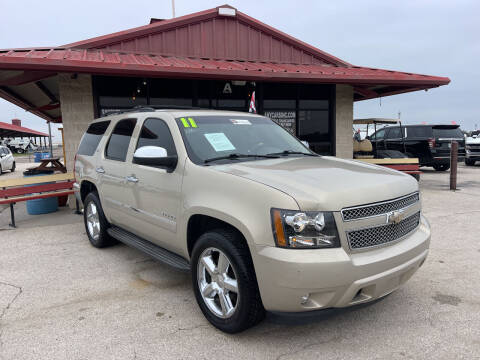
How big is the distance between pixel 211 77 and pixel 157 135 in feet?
17.4

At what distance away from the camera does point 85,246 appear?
5.48 meters

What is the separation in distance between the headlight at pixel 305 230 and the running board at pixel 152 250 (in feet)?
3.95

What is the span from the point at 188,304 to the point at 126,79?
7287 mm

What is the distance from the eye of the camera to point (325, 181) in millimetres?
2680

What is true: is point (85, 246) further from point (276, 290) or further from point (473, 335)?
point (473, 335)

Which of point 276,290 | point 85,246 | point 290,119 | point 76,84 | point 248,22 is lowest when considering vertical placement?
point 85,246

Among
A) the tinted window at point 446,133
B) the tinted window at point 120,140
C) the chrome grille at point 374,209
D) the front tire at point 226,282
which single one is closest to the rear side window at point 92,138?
the tinted window at point 120,140

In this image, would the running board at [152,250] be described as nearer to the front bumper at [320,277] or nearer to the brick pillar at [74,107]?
the front bumper at [320,277]

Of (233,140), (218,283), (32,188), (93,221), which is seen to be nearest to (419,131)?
(233,140)

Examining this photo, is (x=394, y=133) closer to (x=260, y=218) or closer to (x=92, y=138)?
(x=92, y=138)

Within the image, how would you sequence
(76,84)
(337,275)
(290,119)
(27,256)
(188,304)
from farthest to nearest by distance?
(290,119) → (76,84) → (27,256) → (188,304) → (337,275)

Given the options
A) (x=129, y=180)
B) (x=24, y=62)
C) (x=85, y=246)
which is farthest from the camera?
(x=24, y=62)

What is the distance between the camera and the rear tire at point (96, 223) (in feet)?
16.3

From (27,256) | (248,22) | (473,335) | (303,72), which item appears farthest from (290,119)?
(473,335)
